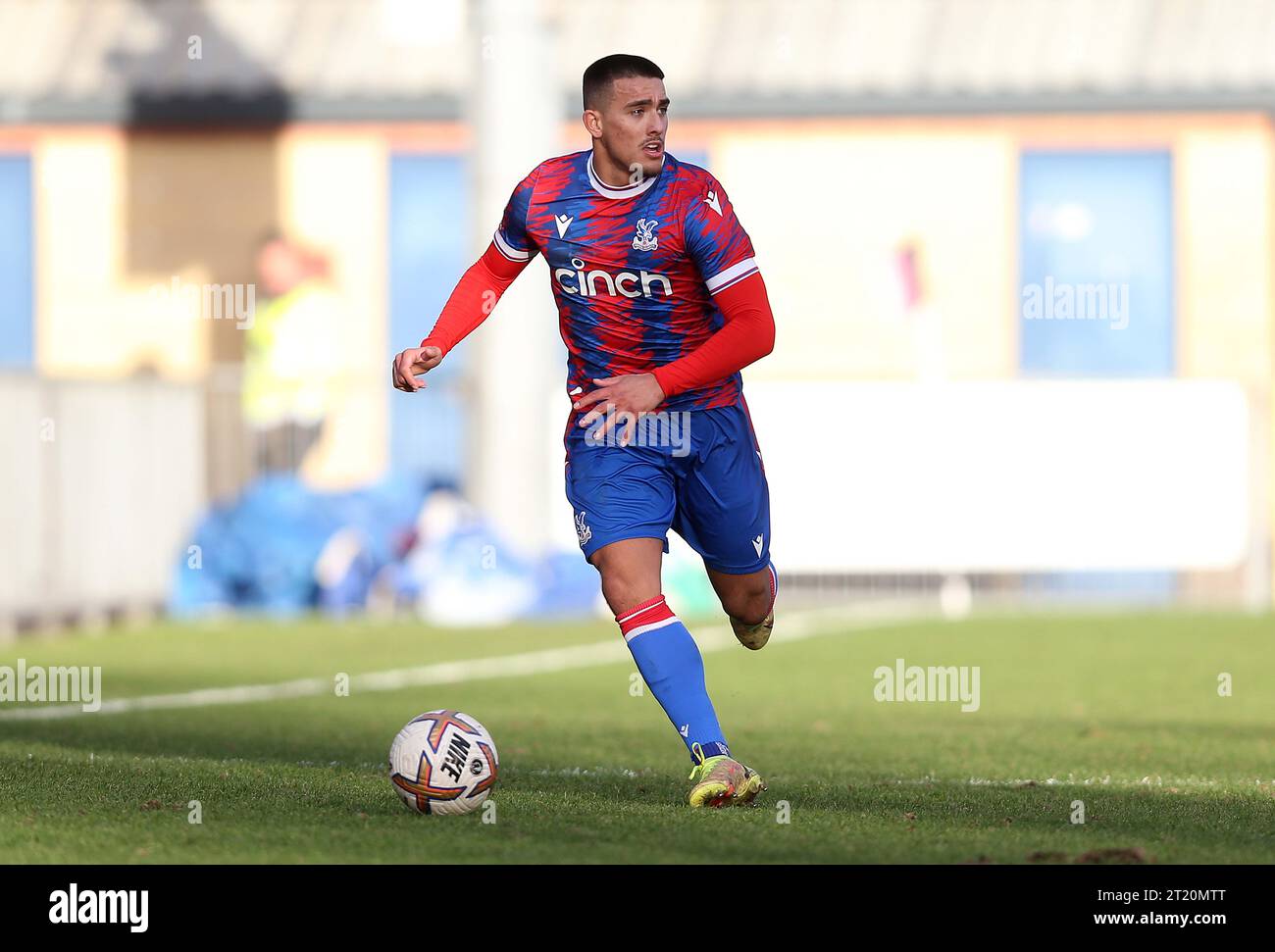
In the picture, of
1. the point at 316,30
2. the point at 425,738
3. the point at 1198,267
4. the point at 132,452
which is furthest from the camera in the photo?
the point at 316,30

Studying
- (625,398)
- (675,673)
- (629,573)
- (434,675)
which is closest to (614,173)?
(625,398)

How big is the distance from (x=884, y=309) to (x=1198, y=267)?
3.56 metres

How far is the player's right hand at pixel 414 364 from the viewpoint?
769cm

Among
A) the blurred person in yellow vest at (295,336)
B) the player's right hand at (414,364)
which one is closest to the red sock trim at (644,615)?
the player's right hand at (414,364)

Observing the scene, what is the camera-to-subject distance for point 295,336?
83.2ft

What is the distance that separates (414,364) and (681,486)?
3.52 ft

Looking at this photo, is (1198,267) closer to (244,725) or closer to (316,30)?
(316,30)

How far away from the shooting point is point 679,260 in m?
7.69

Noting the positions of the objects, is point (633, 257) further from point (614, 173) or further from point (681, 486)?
point (681, 486)

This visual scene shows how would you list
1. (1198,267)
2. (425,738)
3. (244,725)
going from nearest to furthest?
1. (425,738)
2. (244,725)
3. (1198,267)

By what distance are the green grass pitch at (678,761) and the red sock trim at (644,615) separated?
585 mm

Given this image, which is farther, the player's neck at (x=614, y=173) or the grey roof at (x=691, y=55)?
the grey roof at (x=691, y=55)

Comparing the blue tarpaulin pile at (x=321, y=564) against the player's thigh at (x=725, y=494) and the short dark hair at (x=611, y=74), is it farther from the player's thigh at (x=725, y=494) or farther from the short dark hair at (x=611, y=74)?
the short dark hair at (x=611, y=74)
